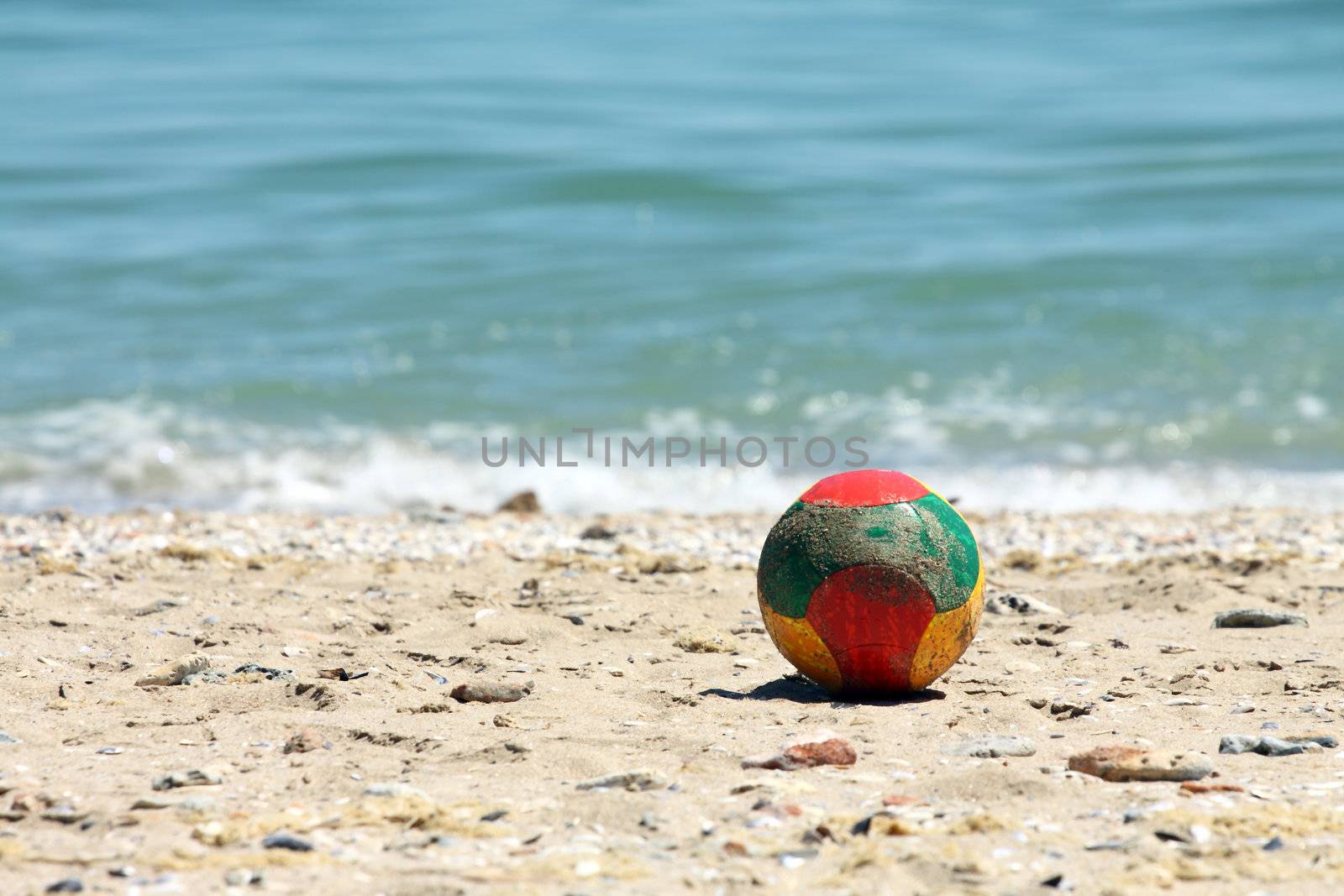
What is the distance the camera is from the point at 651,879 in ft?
10.0

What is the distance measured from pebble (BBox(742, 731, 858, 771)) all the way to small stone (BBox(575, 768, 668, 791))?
11.8 inches

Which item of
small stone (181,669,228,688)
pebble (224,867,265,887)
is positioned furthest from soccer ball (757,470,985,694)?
pebble (224,867,265,887)

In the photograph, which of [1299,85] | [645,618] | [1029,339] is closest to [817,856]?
[645,618]

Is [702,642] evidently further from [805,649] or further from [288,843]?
[288,843]

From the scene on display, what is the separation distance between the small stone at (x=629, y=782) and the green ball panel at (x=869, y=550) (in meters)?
1.14

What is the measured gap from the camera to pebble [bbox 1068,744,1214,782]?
369 cm

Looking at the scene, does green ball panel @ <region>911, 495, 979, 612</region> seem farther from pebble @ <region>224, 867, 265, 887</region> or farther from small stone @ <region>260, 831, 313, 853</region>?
pebble @ <region>224, 867, 265, 887</region>

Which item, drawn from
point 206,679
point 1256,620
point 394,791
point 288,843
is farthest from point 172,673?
point 1256,620

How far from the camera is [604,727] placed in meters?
4.29

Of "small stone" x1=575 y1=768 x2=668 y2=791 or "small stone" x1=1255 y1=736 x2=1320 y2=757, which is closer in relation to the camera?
"small stone" x1=575 y1=768 x2=668 y2=791

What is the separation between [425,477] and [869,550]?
21.8 ft

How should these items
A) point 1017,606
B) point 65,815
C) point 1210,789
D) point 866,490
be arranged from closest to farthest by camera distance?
point 65,815
point 1210,789
point 866,490
point 1017,606

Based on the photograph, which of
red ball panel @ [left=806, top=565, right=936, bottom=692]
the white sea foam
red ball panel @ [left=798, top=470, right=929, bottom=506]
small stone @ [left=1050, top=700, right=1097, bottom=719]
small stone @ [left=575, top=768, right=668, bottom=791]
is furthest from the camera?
the white sea foam

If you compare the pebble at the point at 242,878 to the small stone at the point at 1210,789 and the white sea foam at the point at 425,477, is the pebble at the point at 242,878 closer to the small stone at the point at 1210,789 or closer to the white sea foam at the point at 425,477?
the small stone at the point at 1210,789
